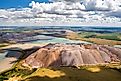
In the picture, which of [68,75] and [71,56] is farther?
[71,56]

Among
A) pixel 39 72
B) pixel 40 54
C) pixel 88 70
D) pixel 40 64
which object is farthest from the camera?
pixel 40 54

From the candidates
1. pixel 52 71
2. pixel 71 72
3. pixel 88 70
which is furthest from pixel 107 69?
pixel 52 71

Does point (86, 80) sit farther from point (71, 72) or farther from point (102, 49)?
point (102, 49)

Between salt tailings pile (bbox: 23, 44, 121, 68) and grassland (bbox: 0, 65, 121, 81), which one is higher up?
grassland (bbox: 0, 65, 121, 81)

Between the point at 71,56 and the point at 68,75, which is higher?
the point at 68,75

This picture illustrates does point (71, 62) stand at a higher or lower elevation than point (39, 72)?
lower

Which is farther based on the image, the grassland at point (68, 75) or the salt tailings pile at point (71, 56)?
the salt tailings pile at point (71, 56)

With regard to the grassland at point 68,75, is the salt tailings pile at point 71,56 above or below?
below

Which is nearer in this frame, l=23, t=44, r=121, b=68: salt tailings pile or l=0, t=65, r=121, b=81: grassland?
l=0, t=65, r=121, b=81: grassland
